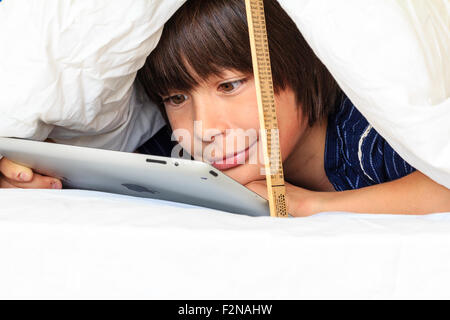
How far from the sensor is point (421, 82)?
0.59m

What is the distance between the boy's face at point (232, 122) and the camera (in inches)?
34.3

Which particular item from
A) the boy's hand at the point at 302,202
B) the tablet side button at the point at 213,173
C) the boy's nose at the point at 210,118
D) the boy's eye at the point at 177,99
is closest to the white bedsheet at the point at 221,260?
the tablet side button at the point at 213,173

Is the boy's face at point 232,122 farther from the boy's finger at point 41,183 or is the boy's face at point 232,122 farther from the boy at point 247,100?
the boy's finger at point 41,183

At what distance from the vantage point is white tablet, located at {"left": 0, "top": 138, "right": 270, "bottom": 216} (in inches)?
22.4

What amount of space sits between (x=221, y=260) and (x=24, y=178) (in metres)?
0.53

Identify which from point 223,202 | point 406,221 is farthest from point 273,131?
A: point 406,221

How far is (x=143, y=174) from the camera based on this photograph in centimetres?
62

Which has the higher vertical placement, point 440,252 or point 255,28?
point 255,28

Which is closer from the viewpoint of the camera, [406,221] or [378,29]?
[406,221]

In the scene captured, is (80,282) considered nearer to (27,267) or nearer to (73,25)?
(27,267)

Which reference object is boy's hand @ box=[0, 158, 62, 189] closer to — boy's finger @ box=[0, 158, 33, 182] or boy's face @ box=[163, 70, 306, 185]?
boy's finger @ box=[0, 158, 33, 182]
